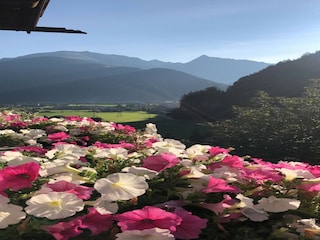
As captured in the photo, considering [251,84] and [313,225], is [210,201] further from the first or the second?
[251,84]

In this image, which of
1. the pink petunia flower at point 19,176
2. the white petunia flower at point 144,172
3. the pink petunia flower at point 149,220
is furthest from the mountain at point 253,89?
the pink petunia flower at point 149,220

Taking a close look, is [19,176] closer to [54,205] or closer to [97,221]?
[54,205]

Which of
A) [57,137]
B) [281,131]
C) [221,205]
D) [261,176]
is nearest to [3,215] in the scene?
[221,205]

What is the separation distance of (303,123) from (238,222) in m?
24.3

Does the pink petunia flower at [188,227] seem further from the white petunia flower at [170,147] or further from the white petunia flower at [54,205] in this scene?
the white petunia flower at [170,147]

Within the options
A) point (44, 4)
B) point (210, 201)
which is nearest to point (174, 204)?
point (210, 201)

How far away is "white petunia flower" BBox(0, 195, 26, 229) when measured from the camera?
1.42m

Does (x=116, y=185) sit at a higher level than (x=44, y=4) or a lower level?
lower

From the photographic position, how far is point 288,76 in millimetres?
79562

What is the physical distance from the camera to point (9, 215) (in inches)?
57.6

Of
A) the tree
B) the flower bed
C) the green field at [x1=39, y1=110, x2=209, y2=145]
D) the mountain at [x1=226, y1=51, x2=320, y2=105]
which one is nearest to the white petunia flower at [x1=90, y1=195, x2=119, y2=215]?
the flower bed

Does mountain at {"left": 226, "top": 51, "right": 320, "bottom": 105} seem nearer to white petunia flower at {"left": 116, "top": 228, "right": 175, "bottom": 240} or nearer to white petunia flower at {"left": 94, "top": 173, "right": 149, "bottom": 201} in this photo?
white petunia flower at {"left": 94, "top": 173, "right": 149, "bottom": 201}

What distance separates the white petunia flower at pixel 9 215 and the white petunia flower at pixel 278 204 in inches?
34.2

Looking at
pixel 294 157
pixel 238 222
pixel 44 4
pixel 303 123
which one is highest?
pixel 44 4
